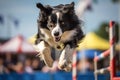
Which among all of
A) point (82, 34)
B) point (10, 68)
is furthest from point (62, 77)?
point (82, 34)

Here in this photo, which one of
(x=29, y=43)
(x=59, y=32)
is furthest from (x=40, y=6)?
(x=29, y=43)

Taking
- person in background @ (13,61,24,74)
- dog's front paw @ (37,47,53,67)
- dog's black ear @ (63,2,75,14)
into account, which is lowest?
person in background @ (13,61,24,74)

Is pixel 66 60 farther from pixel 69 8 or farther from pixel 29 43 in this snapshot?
pixel 29 43

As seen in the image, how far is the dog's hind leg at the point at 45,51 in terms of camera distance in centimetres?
246

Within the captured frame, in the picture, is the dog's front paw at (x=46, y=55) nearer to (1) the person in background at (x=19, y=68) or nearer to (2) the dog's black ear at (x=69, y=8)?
(2) the dog's black ear at (x=69, y=8)

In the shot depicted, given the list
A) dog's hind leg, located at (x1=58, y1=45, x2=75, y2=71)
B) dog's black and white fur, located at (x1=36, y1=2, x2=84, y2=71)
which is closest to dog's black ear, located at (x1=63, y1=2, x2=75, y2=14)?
dog's black and white fur, located at (x1=36, y1=2, x2=84, y2=71)

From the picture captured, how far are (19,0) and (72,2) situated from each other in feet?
1.59

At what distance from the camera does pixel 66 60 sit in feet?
7.82

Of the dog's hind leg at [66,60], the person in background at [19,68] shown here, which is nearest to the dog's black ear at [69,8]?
the dog's hind leg at [66,60]

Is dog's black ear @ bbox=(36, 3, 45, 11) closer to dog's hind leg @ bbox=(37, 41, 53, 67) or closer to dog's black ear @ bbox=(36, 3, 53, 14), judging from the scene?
dog's black ear @ bbox=(36, 3, 53, 14)

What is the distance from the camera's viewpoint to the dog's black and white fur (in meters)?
2.34

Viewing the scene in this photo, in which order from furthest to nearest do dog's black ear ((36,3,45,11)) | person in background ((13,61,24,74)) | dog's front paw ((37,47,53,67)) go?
person in background ((13,61,24,74)), dog's front paw ((37,47,53,67)), dog's black ear ((36,3,45,11))

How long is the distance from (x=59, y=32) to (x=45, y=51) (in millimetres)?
213

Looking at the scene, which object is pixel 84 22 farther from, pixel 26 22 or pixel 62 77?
pixel 62 77
